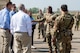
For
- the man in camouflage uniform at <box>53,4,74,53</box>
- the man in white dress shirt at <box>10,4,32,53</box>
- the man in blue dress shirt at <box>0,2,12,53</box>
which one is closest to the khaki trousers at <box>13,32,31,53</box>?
the man in white dress shirt at <box>10,4,32,53</box>

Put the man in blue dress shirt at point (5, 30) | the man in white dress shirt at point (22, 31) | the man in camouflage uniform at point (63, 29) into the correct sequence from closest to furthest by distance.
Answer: the man in camouflage uniform at point (63, 29), the man in white dress shirt at point (22, 31), the man in blue dress shirt at point (5, 30)

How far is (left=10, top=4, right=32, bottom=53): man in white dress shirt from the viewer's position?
414 inches

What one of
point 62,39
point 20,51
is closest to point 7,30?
point 20,51

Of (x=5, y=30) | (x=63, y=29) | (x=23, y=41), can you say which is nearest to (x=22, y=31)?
(x=23, y=41)

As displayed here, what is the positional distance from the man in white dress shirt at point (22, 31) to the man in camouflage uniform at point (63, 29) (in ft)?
2.61

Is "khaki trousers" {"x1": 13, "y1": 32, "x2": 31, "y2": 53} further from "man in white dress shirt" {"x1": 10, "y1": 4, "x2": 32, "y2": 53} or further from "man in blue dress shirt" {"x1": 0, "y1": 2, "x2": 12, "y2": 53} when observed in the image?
"man in blue dress shirt" {"x1": 0, "y1": 2, "x2": 12, "y2": 53}

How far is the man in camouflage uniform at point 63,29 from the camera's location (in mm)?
10195

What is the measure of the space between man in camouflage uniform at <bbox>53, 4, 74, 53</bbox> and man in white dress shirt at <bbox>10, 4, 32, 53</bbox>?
0.79m

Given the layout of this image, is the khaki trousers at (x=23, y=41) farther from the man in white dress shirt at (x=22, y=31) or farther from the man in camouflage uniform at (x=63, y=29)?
the man in camouflage uniform at (x=63, y=29)

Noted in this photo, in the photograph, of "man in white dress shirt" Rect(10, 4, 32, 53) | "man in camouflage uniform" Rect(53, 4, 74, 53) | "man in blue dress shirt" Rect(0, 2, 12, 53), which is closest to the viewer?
"man in camouflage uniform" Rect(53, 4, 74, 53)

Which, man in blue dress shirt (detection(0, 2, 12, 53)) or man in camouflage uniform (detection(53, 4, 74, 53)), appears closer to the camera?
man in camouflage uniform (detection(53, 4, 74, 53))

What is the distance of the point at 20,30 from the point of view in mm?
10617

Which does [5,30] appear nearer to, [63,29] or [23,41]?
[23,41]

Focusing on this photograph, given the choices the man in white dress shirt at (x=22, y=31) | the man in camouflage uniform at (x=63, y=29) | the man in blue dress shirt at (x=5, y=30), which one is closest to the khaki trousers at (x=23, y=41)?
the man in white dress shirt at (x=22, y=31)
